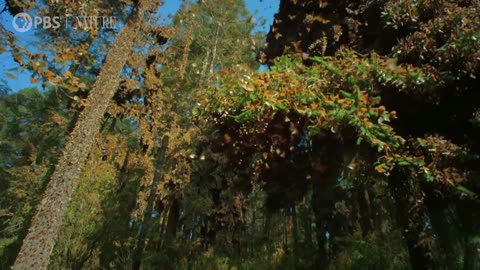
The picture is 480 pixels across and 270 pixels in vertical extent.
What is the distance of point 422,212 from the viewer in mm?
3953

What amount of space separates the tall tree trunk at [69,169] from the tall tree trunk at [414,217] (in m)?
4.98

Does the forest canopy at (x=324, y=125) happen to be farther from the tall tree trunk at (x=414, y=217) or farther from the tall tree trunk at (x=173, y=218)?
the tall tree trunk at (x=173, y=218)

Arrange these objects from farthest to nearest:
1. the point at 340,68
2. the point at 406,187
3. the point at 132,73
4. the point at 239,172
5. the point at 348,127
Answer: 1. the point at 132,73
2. the point at 239,172
3. the point at 406,187
4. the point at 340,68
5. the point at 348,127

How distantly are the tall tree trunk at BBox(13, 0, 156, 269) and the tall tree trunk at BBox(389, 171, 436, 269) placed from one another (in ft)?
16.3

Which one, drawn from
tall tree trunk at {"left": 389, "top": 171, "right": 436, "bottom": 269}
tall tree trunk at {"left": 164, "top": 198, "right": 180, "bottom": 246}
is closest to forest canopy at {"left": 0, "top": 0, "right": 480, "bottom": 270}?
tall tree trunk at {"left": 389, "top": 171, "right": 436, "bottom": 269}

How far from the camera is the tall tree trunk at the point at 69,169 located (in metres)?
4.96

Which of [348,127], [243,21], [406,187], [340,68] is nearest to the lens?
[348,127]

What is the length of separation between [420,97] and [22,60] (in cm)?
497

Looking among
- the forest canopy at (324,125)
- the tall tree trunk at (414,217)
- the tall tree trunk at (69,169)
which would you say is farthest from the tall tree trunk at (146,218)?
the tall tree trunk at (414,217)

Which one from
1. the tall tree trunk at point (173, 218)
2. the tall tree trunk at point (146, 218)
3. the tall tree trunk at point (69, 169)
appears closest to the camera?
the tall tree trunk at point (69, 169)

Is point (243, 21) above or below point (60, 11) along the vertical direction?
above

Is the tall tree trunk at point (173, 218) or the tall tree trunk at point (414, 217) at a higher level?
the tall tree trunk at point (173, 218)

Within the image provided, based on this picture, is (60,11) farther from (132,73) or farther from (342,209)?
(342,209)

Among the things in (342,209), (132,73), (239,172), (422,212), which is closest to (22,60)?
(239,172)
